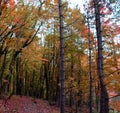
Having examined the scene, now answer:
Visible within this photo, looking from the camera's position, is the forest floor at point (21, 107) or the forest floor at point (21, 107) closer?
the forest floor at point (21, 107)

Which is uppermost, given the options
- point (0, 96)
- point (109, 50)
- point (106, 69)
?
point (109, 50)

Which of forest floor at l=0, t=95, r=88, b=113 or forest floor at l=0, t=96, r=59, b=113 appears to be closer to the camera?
forest floor at l=0, t=96, r=59, b=113

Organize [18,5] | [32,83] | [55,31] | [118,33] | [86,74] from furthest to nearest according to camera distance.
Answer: [32,83] → [86,74] → [55,31] → [118,33] → [18,5]

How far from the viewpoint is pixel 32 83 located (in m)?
41.6

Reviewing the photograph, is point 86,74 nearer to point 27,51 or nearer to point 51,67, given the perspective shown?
point 51,67

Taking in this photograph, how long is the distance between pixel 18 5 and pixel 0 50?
16.5 ft

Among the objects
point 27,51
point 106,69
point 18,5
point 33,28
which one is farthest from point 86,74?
point 18,5

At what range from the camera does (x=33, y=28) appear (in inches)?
788

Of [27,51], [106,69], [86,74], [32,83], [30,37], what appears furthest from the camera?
[32,83]

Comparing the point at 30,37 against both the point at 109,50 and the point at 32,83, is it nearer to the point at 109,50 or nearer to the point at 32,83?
the point at 109,50

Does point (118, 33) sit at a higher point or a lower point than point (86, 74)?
higher

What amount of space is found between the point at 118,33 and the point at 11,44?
334 inches

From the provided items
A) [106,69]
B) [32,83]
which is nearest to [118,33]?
[106,69]

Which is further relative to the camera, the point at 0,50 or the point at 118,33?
the point at 0,50
